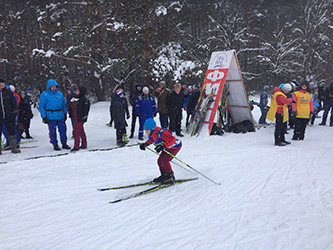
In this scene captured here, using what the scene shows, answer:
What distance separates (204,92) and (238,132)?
1.86 metres

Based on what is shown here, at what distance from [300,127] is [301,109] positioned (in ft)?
1.86

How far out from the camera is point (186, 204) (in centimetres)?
385

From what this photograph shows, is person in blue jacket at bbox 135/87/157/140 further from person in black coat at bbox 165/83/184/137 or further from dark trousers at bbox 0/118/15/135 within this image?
dark trousers at bbox 0/118/15/135

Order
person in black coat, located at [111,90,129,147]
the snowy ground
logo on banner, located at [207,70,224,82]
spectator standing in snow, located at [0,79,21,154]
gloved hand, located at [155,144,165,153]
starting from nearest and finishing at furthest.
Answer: the snowy ground, gloved hand, located at [155,144,165,153], spectator standing in snow, located at [0,79,21,154], person in black coat, located at [111,90,129,147], logo on banner, located at [207,70,224,82]

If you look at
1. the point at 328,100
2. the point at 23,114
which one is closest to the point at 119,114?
the point at 23,114

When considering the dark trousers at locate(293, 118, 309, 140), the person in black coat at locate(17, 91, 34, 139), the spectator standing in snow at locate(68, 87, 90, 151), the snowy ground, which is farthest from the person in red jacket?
the person in black coat at locate(17, 91, 34, 139)

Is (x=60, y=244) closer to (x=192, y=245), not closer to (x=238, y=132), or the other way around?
(x=192, y=245)

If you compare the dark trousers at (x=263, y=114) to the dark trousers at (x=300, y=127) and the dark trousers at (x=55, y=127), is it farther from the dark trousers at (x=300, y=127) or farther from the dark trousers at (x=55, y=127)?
the dark trousers at (x=55, y=127)

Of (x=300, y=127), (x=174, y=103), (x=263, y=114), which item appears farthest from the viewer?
(x=263, y=114)

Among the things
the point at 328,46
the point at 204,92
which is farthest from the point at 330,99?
the point at 328,46

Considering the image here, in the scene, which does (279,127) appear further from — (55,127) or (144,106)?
(55,127)

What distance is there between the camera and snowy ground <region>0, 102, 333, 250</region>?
292 cm

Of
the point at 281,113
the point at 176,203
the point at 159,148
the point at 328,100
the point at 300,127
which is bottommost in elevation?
the point at 176,203

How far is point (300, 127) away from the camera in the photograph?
7871mm
